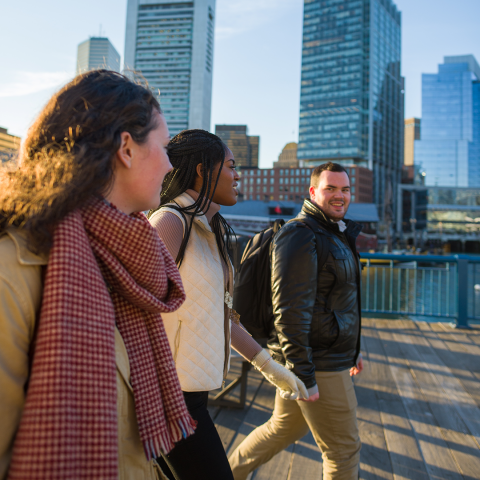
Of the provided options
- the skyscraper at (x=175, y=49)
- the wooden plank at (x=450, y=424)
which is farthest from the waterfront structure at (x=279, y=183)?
the wooden plank at (x=450, y=424)

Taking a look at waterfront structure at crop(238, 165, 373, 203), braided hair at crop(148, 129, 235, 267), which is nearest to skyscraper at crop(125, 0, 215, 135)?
waterfront structure at crop(238, 165, 373, 203)

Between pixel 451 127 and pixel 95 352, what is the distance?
156m

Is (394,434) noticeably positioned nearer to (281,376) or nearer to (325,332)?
(325,332)

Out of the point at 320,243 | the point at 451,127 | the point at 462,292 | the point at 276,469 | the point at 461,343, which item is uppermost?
the point at 451,127

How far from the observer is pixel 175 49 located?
126375mm

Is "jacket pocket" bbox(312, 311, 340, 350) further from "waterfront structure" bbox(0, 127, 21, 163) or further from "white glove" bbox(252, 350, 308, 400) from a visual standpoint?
"waterfront structure" bbox(0, 127, 21, 163)

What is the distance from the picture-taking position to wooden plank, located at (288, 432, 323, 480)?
8.19 ft

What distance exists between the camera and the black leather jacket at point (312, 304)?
2.05 meters

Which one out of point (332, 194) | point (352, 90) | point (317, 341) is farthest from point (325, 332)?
point (352, 90)

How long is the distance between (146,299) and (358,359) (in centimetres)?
186

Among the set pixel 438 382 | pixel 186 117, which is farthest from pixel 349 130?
pixel 438 382

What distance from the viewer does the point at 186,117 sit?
128500 millimetres

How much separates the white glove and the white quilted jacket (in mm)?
213

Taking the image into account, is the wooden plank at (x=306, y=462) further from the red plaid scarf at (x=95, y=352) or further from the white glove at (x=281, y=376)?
the red plaid scarf at (x=95, y=352)
